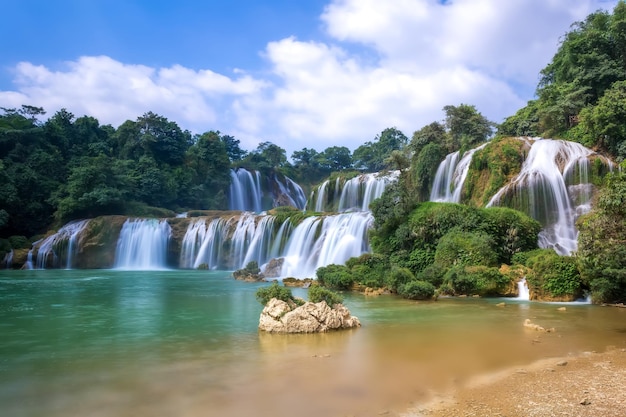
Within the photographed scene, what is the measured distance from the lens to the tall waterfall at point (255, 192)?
182 ft

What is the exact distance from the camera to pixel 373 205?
23703 mm

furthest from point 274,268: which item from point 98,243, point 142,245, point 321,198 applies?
point 98,243

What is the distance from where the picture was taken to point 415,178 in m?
32.7

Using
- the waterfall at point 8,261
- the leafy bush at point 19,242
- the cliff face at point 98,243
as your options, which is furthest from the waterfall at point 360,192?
the waterfall at point 8,261

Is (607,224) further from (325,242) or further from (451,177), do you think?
(451,177)

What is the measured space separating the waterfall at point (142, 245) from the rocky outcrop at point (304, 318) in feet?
96.4

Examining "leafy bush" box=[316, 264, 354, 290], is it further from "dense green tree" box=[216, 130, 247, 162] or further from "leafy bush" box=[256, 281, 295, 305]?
"dense green tree" box=[216, 130, 247, 162]

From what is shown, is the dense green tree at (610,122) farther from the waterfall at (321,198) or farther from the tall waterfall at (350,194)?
the waterfall at (321,198)

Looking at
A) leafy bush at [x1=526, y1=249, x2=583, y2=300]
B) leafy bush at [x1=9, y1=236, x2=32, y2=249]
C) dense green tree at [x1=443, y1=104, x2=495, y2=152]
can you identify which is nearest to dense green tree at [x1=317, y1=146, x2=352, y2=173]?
dense green tree at [x1=443, y1=104, x2=495, y2=152]

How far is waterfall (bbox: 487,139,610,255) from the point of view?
22766 mm

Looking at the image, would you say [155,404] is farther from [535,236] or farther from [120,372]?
[535,236]

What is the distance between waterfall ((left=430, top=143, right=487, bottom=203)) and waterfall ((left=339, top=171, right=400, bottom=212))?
27.1 feet

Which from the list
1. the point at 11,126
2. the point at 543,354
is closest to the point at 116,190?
the point at 11,126

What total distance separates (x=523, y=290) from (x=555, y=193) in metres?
8.98
